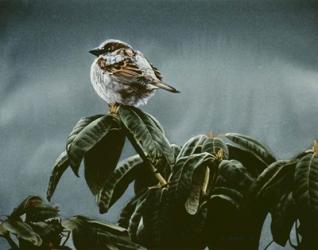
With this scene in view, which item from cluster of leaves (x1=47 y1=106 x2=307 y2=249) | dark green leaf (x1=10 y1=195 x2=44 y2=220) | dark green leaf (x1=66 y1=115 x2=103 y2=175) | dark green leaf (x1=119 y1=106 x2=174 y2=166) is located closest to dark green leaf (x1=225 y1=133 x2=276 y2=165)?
cluster of leaves (x1=47 y1=106 x2=307 y2=249)

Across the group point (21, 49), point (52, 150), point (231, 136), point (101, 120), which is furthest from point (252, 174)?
point (21, 49)

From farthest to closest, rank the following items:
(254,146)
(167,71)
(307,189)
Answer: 1. (167,71)
2. (254,146)
3. (307,189)

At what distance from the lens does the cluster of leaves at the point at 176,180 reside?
96cm

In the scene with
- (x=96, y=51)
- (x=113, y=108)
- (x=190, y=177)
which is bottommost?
(x=190, y=177)

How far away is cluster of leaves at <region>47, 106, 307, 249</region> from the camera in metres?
0.96

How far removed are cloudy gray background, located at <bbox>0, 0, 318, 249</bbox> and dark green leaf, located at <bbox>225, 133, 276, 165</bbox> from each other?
0.05 m

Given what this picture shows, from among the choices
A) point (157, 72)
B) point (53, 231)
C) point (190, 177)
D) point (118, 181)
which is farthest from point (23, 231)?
point (157, 72)

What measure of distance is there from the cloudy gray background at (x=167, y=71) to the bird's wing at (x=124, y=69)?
0.19 ft

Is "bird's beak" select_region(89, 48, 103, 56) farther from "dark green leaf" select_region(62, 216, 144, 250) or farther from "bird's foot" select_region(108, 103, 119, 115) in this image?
"dark green leaf" select_region(62, 216, 144, 250)

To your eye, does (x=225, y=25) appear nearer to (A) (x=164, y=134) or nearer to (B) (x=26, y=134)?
(A) (x=164, y=134)

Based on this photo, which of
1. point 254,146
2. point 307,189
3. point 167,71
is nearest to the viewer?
point 307,189

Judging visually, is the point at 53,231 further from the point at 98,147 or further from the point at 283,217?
the point at 283,217

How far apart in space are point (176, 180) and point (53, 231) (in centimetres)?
23

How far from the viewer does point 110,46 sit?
112 cm
